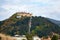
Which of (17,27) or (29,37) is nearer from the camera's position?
(29,37)

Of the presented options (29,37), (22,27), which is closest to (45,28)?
(22,27)

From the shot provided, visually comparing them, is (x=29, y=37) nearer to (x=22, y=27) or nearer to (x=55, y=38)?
(x=55, y=38)

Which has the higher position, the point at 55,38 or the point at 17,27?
the point at 55,38

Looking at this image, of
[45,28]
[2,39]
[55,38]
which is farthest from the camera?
[45,28]

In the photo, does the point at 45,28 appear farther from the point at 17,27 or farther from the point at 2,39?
the point at 2,39

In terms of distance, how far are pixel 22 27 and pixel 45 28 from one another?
662 inches

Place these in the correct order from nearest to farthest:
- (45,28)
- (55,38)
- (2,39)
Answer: (2,39) → (55,38) → (45,28)

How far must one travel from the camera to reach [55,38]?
1478 inches

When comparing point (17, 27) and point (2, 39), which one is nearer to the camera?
point (2, 39)

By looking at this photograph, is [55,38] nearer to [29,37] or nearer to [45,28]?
[29,37]

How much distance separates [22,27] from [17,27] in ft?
12.1

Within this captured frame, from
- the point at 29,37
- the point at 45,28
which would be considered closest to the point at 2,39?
the point at 29,37

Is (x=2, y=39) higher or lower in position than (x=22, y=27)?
higher

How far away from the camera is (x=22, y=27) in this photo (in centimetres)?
19600
